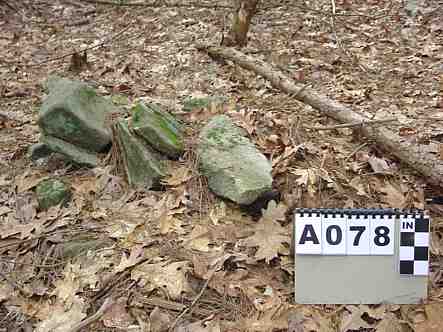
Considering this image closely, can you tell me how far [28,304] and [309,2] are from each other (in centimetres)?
653

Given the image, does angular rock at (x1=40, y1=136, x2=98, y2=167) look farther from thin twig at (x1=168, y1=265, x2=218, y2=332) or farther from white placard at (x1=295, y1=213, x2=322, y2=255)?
white placard at (x1=295, y1=213, x2=322, y2=255)

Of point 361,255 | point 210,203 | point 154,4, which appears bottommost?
point 361,255

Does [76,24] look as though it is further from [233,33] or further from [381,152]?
[381,152]

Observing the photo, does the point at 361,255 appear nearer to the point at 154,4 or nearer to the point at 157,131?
the point at 157,131

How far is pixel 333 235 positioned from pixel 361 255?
0.18 m

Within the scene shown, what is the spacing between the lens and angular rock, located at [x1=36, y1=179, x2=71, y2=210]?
10.8 feet

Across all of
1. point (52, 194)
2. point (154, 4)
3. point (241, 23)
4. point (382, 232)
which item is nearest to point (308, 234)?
point (382, 232)

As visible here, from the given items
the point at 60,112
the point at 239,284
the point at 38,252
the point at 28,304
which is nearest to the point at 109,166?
the point at 60,112

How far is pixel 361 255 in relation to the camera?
2.37 meters

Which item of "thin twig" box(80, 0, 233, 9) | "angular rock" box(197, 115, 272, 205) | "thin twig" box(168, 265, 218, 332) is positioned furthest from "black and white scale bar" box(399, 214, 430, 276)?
"thin twig" box(80, 0, 233, 9)

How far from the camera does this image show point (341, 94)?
4.89 m

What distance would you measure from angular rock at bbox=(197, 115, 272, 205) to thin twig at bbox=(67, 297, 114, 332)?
40.0 inches

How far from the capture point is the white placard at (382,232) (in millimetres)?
2334

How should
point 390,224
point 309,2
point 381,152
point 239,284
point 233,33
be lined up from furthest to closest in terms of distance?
1. point 309,2
2. point 233,33
3. point 381,152
4. point 239,284
5. point 390,224
